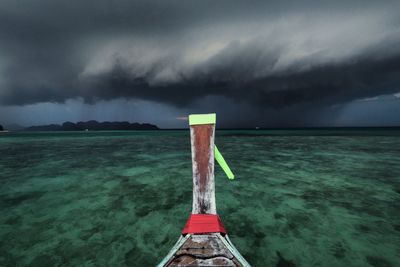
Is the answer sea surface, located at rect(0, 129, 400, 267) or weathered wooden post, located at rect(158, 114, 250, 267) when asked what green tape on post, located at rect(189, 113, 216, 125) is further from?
sea surface, located at rect(0, 129, 400, 267)

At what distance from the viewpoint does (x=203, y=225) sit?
3.30 metres

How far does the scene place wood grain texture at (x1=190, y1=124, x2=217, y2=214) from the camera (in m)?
3.76

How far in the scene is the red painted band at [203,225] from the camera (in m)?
3.15

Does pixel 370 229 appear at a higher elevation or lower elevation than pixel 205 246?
lower

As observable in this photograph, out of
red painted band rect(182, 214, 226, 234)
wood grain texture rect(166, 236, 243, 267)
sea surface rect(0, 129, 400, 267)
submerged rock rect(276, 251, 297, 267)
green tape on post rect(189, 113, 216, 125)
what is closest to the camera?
wood grain texture rect(166, 236, 243, 267)

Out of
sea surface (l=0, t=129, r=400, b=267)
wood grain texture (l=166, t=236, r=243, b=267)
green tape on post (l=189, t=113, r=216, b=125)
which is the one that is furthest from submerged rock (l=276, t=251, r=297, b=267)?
green tape on post (l=189, t=113, r=216, b=125)

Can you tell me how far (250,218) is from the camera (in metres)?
6.79

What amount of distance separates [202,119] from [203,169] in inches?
40.9

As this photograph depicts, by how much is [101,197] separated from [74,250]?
13.9 ft

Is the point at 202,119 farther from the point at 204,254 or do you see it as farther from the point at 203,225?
the point at 204,254

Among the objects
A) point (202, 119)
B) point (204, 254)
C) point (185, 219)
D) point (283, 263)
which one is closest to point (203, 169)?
point (202, 119)

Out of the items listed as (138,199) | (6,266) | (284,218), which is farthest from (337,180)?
(6,266)

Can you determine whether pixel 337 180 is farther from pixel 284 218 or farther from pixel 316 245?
pixel 316 245

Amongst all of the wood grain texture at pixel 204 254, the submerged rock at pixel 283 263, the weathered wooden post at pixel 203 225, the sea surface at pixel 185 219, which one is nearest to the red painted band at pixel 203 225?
the weathered wooden post at pixel 203 225
